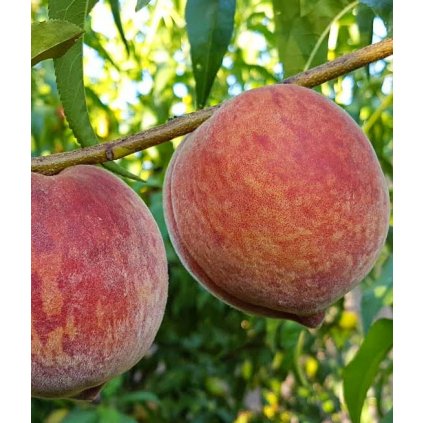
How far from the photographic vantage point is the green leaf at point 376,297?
4.12 ft

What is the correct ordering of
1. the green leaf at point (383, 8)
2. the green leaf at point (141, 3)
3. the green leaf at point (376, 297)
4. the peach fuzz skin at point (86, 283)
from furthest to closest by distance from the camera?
the green leaf at point (376, 297) < the green leaf at point (383, 8) < the green leaf at point (141, 3) < the peach fuzz skin at point (86, 283)

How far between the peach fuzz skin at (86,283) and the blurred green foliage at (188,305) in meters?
0.89

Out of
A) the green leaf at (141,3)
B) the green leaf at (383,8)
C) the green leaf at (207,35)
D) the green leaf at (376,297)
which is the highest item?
the green leaf at (141,3)

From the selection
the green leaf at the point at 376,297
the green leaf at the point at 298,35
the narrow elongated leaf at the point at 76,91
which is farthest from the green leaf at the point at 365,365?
the narrow elongated leaf at the point at 76,91

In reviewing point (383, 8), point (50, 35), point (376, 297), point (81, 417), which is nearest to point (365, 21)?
point (383, 8)

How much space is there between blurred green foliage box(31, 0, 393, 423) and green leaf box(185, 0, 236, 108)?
662 mm

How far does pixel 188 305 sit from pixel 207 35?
1.21 metres

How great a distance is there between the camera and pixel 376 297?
4.14ft

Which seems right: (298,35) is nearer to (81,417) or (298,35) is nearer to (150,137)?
(150,137)

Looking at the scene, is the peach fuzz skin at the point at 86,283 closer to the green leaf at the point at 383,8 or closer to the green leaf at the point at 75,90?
the green leaf at the point at 75,90

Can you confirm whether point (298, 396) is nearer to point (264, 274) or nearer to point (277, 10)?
point (277, 10)

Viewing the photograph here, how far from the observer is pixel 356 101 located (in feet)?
5.48


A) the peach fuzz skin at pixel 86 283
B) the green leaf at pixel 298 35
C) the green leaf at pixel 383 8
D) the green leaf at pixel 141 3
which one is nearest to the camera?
the peach fuzz skin at pixel 86 283
